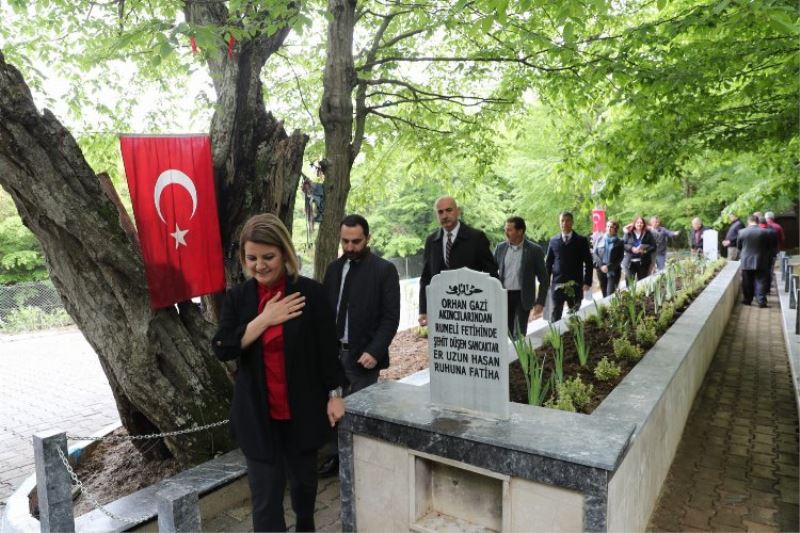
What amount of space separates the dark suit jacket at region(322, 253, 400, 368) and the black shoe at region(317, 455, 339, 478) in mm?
1009

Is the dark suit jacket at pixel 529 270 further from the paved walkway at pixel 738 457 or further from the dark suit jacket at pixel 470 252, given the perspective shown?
the paved walkway at pixel 738 457

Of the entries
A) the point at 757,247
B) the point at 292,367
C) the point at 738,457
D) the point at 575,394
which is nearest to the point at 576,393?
the point at 575,394

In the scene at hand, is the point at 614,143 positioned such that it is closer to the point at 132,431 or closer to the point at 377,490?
the point at 377,490

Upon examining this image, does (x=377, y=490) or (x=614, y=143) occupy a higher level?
(x=614, y=143)

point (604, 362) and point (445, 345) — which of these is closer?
point (445, 345)

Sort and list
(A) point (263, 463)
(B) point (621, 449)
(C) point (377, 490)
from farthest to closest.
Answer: (C) point (377, 490), (A) point (263, 463), (B) point (621, 449)

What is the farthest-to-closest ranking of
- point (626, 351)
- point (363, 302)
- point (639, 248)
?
point (639, 248), point (626, 351), point (363, 302)

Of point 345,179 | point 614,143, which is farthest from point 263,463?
point 614,143

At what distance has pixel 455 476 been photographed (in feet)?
9.71

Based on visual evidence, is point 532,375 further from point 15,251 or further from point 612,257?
point 15,251

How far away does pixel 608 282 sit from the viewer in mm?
10891

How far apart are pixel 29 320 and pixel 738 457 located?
17.5 meters

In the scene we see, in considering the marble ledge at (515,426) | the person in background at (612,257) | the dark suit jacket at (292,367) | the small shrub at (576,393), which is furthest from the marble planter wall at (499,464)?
the person in background at (612,257)

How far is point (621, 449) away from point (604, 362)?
6.30 ft
